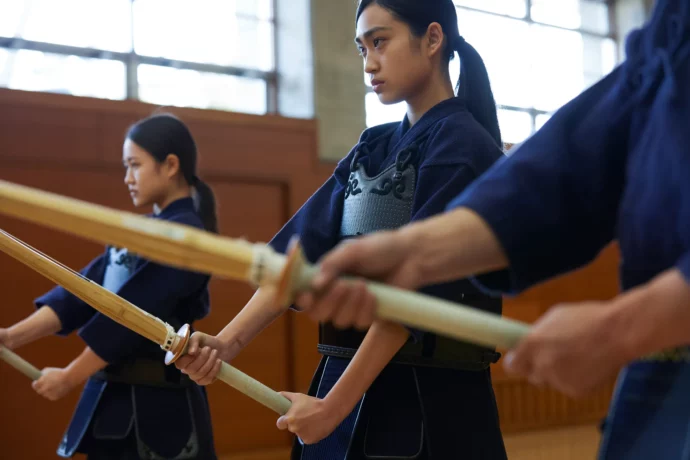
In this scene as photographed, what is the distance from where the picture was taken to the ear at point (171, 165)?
213 centimetres

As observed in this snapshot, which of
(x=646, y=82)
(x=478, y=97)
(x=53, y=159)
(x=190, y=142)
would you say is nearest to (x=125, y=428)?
(x=190, y=142)

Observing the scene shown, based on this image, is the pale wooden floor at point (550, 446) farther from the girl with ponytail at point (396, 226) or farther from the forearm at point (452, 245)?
the forearm at point (452, 245)

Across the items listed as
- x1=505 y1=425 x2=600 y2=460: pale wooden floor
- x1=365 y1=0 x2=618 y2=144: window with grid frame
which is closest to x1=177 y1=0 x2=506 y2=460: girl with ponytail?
x1=505 y1=425 x2=600 y2=460: pale wooden floor

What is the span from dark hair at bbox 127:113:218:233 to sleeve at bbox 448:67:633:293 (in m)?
1.43

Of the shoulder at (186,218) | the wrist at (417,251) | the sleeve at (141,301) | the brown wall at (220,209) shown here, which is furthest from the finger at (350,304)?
the brown wall at (220,209)

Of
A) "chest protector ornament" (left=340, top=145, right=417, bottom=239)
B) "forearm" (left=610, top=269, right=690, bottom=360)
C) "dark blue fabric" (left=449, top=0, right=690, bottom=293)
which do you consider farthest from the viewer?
"chest protector ornament" (left=340, top=145, right=417, bottom=239)

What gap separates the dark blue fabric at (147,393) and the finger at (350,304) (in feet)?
4.32

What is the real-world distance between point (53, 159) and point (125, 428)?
199 centimetres

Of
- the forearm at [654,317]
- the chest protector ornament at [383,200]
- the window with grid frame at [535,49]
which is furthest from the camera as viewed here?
the window with grid frame at [535,49]

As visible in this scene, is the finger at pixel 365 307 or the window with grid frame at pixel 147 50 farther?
the window with grid frame at pixel 147 50

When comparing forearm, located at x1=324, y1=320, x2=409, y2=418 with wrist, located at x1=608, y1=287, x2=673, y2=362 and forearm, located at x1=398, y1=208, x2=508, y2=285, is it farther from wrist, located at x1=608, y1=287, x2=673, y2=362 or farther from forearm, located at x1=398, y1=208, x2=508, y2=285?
wrist, located at x1=608, y1=287, x2=673, y2=362

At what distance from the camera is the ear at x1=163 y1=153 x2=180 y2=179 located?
2129mm

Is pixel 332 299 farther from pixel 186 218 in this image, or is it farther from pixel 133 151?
pixel 133 151

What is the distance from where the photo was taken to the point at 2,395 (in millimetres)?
3248
